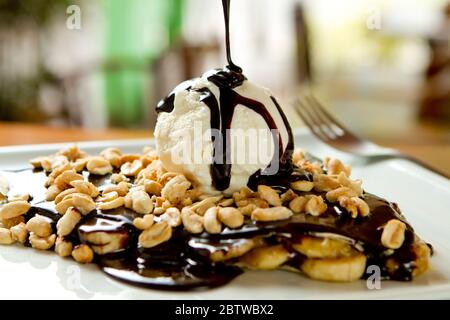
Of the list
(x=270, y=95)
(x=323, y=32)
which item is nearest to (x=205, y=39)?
(x=323, y=32)

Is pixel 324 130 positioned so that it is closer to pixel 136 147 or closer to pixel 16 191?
pixel 136 147

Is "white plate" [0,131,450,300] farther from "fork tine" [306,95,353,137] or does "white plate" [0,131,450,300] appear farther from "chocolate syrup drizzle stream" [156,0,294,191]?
"fork tine" [306,95,353,137]

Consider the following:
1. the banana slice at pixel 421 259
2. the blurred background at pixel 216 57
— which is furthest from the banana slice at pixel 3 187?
the blurred background at pixel 216 57

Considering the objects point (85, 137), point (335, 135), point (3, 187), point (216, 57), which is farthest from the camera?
point (216, 57)

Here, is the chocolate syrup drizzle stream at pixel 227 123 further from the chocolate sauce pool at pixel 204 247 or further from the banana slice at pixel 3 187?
the banana slice at pixel 3 187

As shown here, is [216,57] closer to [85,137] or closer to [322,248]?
[85,137]

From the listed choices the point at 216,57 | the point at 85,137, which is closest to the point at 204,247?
the point at 85,137

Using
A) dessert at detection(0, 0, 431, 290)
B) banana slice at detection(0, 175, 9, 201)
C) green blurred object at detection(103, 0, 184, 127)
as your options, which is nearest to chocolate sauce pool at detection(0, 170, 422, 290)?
dessert at detection(0, 0, 431, 290)
